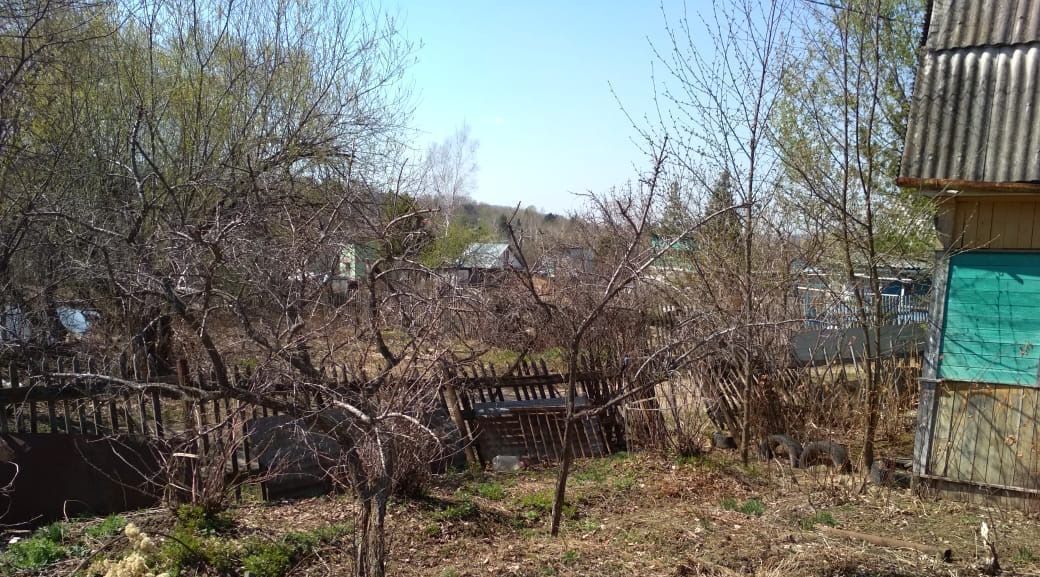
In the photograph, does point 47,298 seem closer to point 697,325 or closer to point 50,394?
point 50,394

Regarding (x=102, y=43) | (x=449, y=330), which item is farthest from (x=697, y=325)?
(x=102, y=43)

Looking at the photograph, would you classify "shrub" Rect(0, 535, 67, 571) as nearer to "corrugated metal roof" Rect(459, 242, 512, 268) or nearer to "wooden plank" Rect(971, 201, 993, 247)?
"wooden plank" Rect(971, 201, 993, 247)

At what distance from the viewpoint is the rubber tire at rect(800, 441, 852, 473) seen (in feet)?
23.0

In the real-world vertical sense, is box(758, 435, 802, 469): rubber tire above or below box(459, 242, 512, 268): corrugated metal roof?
below

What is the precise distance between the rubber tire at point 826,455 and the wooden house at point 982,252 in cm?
74

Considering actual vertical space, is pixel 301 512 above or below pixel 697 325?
below

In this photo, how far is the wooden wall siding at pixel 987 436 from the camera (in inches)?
231

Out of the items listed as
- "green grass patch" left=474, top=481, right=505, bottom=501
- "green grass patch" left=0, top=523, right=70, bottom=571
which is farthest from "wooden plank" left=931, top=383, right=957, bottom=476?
"green grass patch" left=0, top=523, right=70, bottom=571

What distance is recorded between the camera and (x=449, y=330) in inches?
261

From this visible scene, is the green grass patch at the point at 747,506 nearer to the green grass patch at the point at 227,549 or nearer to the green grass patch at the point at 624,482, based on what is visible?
the green grass patch at the point at 624,482

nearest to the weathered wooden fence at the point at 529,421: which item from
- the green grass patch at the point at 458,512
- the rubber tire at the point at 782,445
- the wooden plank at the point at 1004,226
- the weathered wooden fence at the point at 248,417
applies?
the weathered wooden fence at the point at 248,417

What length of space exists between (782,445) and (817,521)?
2033mm

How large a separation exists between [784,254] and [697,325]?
175 cm

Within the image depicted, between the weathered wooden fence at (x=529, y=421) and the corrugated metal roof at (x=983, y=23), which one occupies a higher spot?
the corrugated metal roof at (x=983, y=23)
